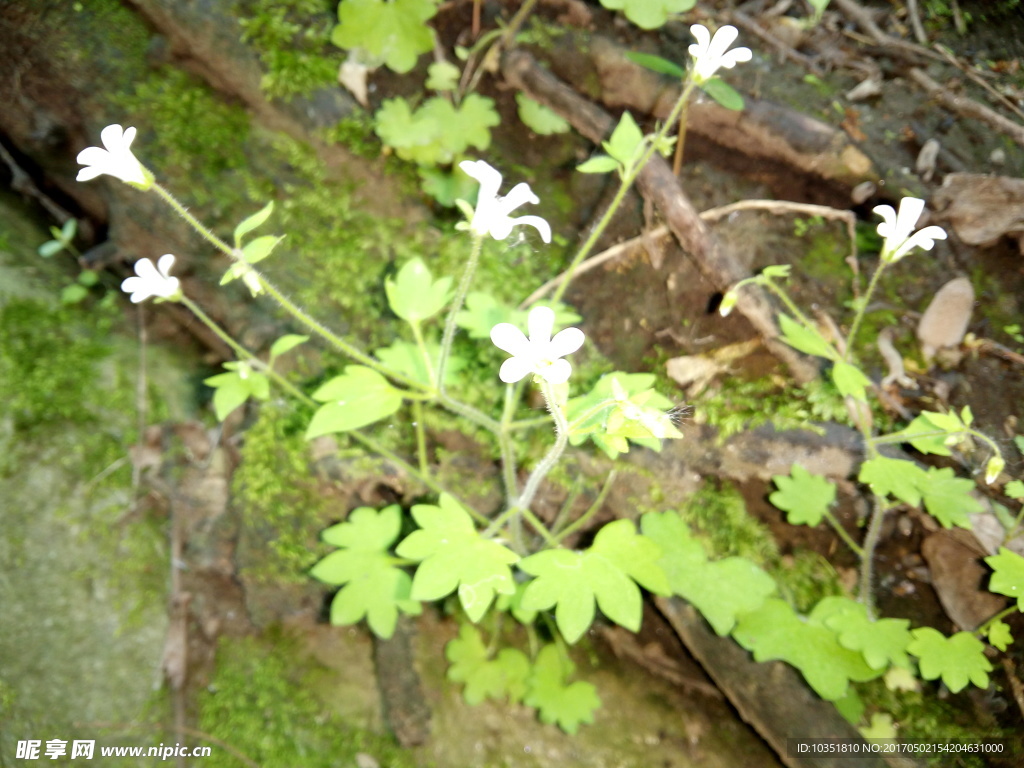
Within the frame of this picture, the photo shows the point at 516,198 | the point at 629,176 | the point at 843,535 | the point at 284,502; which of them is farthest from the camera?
the point at 284,502

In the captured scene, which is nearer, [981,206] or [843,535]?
[843,535]

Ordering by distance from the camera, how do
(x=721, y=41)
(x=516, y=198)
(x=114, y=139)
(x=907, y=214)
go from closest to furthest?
(x=114, y=139) < (x=516, y=198) < (x=721, y=41) < (x=907, y=214)

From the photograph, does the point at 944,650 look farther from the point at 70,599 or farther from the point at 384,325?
the point at 70,599

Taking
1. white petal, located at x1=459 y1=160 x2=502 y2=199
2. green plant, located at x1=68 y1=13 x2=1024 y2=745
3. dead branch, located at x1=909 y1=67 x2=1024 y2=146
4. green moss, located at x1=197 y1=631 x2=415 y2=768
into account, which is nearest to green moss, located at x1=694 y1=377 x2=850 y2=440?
green plant, located at x1=68 y1=13 x2=1024 y2=745

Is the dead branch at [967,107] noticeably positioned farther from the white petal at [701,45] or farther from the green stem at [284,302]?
the green stem at [284,302]

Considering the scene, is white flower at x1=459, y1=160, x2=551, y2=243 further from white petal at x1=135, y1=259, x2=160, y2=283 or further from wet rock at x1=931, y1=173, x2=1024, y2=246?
wet rock at x1=931, y1=173, x2=1024, y2=246

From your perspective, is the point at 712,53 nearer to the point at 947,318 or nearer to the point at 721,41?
the point at 721,41

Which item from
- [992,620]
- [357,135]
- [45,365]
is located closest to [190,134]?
[357,135]
